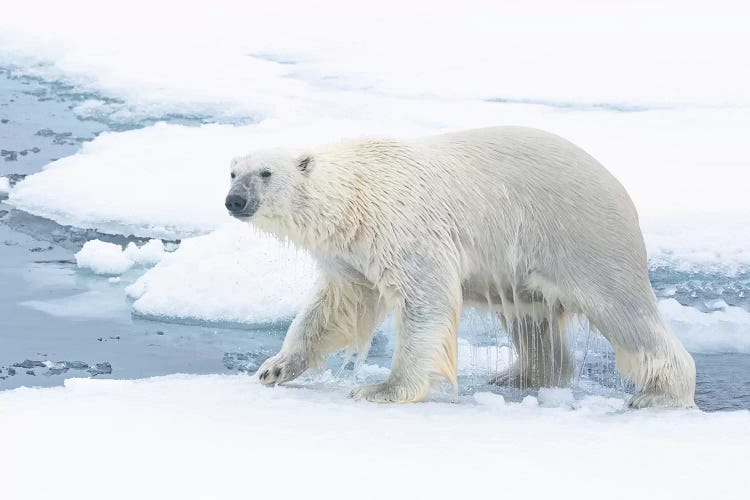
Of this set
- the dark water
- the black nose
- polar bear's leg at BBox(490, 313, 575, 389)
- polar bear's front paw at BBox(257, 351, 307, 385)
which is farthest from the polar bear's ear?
the dark water

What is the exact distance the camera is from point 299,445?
3.35m

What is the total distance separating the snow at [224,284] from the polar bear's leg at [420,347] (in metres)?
1.68

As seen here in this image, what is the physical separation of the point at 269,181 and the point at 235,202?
202 mm

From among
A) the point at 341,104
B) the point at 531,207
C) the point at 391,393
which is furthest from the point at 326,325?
the point at 341,104

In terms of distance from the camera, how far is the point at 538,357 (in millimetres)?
5180

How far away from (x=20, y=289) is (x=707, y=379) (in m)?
3.94

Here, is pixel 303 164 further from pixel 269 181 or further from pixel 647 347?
pixel 647 347

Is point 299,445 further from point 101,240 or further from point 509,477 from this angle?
point 101,240

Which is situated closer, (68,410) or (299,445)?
(299,445)

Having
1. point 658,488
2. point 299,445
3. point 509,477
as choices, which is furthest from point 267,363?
point 658,488

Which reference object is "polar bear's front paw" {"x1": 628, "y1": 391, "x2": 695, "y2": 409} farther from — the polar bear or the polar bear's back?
the polar bear's back

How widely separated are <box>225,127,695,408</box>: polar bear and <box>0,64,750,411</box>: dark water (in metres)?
0.64

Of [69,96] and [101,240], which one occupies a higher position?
[69,96]

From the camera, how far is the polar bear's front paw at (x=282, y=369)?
15.2ft
